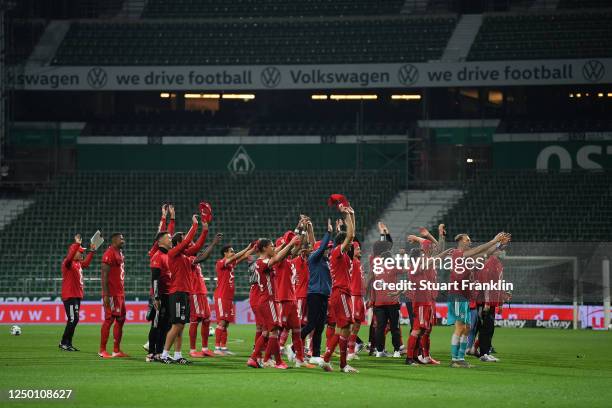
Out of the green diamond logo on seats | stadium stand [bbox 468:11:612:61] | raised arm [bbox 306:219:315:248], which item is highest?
stadium stand [bbox 468:11:612:61]

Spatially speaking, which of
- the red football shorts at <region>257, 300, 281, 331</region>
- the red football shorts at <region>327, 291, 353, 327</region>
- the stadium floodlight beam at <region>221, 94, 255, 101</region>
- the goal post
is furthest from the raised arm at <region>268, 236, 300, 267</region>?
the stadium floodlight beam at <region>221, 94, 255, 101</region>

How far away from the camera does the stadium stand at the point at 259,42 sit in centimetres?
5097

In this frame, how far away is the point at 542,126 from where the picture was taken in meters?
50.1

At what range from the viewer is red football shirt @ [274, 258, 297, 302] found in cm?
1923

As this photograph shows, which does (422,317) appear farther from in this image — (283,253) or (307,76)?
(307,76)

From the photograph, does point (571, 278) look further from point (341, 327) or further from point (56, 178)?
point (56, 178)

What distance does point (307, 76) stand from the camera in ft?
165

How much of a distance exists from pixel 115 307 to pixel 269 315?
4.61 metres

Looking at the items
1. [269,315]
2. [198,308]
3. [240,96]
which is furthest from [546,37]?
[269,315]

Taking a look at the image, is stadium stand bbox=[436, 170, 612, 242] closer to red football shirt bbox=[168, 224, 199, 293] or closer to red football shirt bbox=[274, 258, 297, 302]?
red football shirt bbox=[274, 258, 297, 302]

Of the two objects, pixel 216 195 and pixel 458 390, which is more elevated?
pixel 216 195

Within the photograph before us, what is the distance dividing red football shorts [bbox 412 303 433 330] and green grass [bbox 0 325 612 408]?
78 cm

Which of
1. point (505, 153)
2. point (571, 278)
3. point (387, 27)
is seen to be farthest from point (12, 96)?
point (571, 278)

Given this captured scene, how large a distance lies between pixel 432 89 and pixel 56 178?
18.0m
